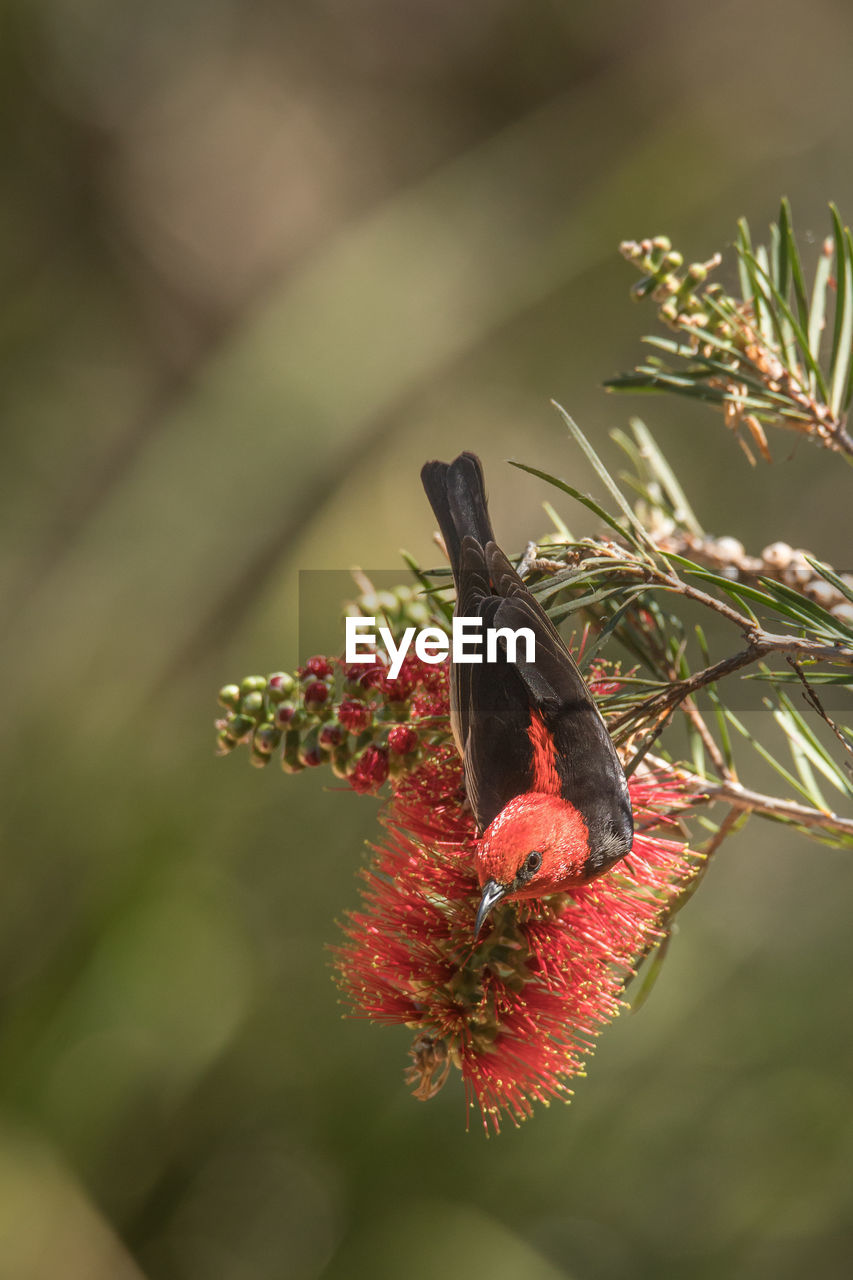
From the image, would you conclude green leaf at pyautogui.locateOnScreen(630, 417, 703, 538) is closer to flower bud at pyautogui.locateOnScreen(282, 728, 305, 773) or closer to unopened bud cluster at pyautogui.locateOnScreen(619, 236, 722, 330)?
unopened bud cluster at pyautogui.locateOnScreen(619, 236, 722, 330)

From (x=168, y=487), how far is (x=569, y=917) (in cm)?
144

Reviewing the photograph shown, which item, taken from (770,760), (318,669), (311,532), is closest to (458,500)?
(318,669)

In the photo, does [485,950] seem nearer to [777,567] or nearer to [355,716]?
[355,716]

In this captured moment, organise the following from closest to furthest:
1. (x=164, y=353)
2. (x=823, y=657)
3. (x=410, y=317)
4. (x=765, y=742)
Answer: (x=823, y=657), (x=765, y=742), (x=410, y=317), (x=164, y=353)

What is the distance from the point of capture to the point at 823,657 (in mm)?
328

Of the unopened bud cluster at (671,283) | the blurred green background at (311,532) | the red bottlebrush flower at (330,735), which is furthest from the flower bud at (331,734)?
the blurred green background at (311,532)

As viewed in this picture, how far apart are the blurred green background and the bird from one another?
3.82 feet

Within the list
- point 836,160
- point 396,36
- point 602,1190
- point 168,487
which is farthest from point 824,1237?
point 396,36

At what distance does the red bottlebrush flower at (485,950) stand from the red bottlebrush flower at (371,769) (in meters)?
0.01

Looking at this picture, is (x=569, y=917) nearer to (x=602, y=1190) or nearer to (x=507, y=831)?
(x=507, y=831)

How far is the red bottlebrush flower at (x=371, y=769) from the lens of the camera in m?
0.40

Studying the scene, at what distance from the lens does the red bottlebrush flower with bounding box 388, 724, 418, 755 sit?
0.40 meters

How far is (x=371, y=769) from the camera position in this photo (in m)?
0.40

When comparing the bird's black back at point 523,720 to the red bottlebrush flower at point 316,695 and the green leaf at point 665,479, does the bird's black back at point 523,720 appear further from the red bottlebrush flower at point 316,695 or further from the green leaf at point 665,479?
the green leaf at point 665,479
